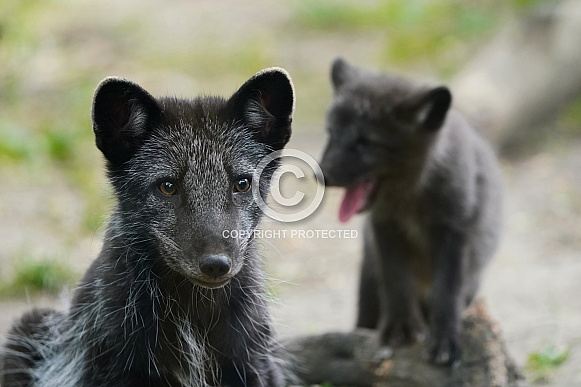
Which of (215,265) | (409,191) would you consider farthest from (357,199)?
(215,265)

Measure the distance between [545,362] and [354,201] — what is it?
6.73 feet

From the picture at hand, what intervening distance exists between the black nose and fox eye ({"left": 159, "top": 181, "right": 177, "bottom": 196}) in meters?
0.49

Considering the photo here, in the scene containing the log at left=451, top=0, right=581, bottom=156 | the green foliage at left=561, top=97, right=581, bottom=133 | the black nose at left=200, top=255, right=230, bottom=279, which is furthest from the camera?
the green foliage at left=561, top=97, right=581, bottom=133

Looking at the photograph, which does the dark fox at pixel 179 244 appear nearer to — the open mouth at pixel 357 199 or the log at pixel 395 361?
the log at pixel 395 361

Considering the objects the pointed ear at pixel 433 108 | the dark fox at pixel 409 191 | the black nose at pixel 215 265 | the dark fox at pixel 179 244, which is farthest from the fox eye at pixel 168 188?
the pointed ear at pixel 433 108

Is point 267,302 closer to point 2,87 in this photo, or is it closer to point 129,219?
point 129,219

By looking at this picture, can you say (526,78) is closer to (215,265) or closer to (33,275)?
(33,275)

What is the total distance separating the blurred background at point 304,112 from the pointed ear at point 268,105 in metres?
0.74

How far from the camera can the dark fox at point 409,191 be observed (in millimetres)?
7574

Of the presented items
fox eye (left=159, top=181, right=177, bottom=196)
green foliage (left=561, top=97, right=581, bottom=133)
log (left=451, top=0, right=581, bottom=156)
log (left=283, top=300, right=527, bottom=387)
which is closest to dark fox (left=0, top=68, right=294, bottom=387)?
fox eye (left=159, top=181, right=177, bottom=196)

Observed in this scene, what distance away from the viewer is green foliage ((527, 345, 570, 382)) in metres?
7.10

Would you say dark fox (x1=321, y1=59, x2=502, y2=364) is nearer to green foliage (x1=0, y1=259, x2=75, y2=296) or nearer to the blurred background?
the blurred background

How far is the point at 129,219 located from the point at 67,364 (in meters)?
1.16

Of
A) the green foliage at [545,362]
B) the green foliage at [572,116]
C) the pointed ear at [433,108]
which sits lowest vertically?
the green foliage at [545,362]
